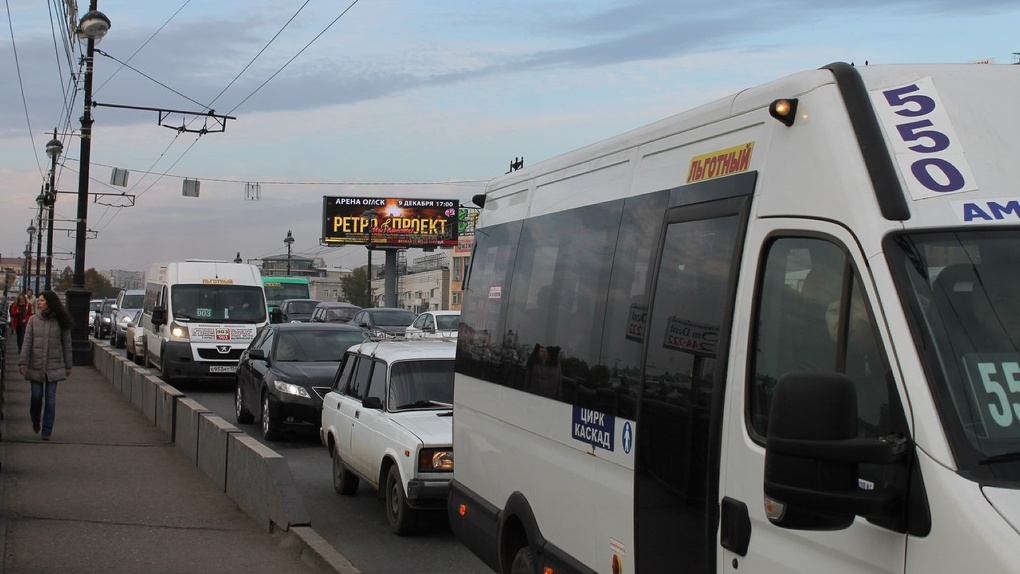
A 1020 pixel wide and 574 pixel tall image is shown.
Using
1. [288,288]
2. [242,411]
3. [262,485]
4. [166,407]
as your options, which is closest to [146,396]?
[242,411]

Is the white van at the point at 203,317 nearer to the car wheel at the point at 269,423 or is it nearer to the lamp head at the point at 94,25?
the lamp head at the point at 94,25

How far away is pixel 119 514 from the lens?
955cm

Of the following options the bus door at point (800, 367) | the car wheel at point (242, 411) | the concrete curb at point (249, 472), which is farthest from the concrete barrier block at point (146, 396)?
the bus door at point (800, 367)

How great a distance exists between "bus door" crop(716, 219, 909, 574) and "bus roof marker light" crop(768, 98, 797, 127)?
34cm

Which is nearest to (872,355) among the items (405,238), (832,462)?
(832,462)

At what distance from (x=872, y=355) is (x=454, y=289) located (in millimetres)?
115106

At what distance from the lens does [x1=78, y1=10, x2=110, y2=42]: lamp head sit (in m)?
22.5

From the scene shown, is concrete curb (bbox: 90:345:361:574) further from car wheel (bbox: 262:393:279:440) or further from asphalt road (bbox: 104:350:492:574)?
car wheel (bbox: 262:393:279:440)

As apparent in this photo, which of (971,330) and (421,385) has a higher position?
(971,330)

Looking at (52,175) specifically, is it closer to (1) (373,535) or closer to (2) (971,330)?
(1) (373,535)

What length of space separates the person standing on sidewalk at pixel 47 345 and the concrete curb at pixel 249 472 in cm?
100

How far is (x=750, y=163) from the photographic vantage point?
3807 mm

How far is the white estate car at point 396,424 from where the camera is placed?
28.8 feet

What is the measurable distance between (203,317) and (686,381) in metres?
20.1
